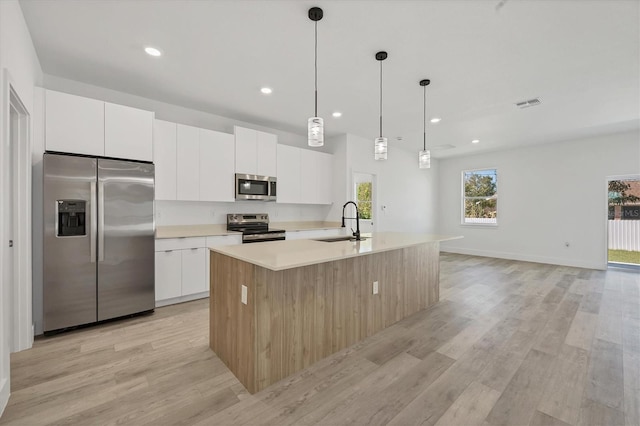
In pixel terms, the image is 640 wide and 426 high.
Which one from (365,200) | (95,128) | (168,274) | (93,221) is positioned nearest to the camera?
(93,221)

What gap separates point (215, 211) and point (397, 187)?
4.29 meters

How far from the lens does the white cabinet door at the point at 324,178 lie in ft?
18.0

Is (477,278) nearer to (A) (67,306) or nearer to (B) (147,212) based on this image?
(B) (147,212)

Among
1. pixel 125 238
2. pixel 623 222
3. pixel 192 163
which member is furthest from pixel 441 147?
pixel 125 238

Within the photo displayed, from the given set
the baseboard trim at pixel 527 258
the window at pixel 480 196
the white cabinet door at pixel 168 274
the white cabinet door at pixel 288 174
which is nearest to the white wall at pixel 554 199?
the baseboard trim at pixel 527 258

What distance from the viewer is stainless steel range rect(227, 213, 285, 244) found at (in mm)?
4133

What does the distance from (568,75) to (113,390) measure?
16.7ft

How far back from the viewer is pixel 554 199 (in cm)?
627

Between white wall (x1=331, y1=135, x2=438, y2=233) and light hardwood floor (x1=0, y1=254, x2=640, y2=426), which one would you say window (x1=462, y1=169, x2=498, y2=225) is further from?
light hardwood floor (x1=0, y1=254, x2=640, y2=426)

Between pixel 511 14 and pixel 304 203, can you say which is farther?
pixel 304 203

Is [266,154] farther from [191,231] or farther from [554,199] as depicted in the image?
[554,199]

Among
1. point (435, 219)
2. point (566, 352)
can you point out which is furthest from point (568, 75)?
point (435, 219)

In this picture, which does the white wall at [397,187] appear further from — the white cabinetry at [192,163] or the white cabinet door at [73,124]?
the white cabinet door at [73,124]

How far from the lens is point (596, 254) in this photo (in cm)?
574
